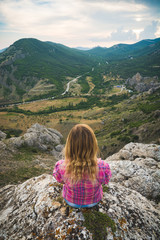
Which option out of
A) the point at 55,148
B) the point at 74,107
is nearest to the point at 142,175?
the point at 55,148

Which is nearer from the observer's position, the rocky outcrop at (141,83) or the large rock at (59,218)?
the large rock at (59,218)

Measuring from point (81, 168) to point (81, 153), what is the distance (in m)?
0.47

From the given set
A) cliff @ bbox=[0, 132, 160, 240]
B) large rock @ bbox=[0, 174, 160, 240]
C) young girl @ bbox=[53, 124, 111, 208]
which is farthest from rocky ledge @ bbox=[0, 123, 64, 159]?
young girl @ bbox=[53, 124, 111, 208]

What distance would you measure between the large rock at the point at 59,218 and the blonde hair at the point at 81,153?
1698mm

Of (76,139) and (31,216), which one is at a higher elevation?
(76,139)

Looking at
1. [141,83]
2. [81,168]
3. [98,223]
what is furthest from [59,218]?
[141,83]

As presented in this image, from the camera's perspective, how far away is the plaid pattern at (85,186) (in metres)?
4.16

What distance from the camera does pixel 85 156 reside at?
3836 mm

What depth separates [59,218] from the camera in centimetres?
456

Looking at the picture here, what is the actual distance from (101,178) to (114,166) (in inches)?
322

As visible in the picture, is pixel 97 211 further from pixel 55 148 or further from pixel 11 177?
pixel 55 148

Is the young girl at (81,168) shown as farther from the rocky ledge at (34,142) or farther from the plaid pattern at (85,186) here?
the rocky ledge at (34,142)

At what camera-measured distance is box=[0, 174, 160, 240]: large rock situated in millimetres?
4199

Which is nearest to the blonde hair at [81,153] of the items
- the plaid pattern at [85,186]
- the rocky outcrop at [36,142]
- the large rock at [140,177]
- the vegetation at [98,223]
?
the plaid pattern at [85,186]
